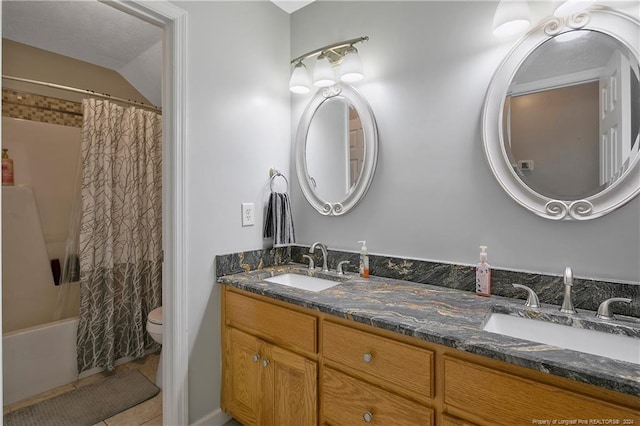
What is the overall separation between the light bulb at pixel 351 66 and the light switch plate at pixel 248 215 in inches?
36.2

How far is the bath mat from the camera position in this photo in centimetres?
182

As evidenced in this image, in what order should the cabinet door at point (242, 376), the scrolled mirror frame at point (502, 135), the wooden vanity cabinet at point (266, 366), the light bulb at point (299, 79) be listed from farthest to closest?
the light bulb at point (299, 79) → the cabinet door at point (242, 376) → the wooden vanity cabinet at point (266, 366) → the scrolled mirror frame at point (502, 135)

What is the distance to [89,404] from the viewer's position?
196cm

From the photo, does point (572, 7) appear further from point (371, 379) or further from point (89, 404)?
point (89, 404)

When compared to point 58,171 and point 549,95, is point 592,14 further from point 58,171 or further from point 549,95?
point 58,171

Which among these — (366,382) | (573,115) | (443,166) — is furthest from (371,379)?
(573,115)

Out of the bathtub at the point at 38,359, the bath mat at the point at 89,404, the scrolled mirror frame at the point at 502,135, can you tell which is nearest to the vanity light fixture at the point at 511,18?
the scrolled mirror frame at the point at 502,135

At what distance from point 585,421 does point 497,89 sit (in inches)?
47.8

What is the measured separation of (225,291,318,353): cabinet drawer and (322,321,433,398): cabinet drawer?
8cm

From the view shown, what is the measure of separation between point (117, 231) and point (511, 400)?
103 inches

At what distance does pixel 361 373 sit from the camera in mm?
1180

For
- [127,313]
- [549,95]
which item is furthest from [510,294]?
[127,313]

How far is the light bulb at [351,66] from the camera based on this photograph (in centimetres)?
175

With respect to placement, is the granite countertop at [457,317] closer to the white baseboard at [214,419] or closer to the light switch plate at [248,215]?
the light switch plate at [248,215]
